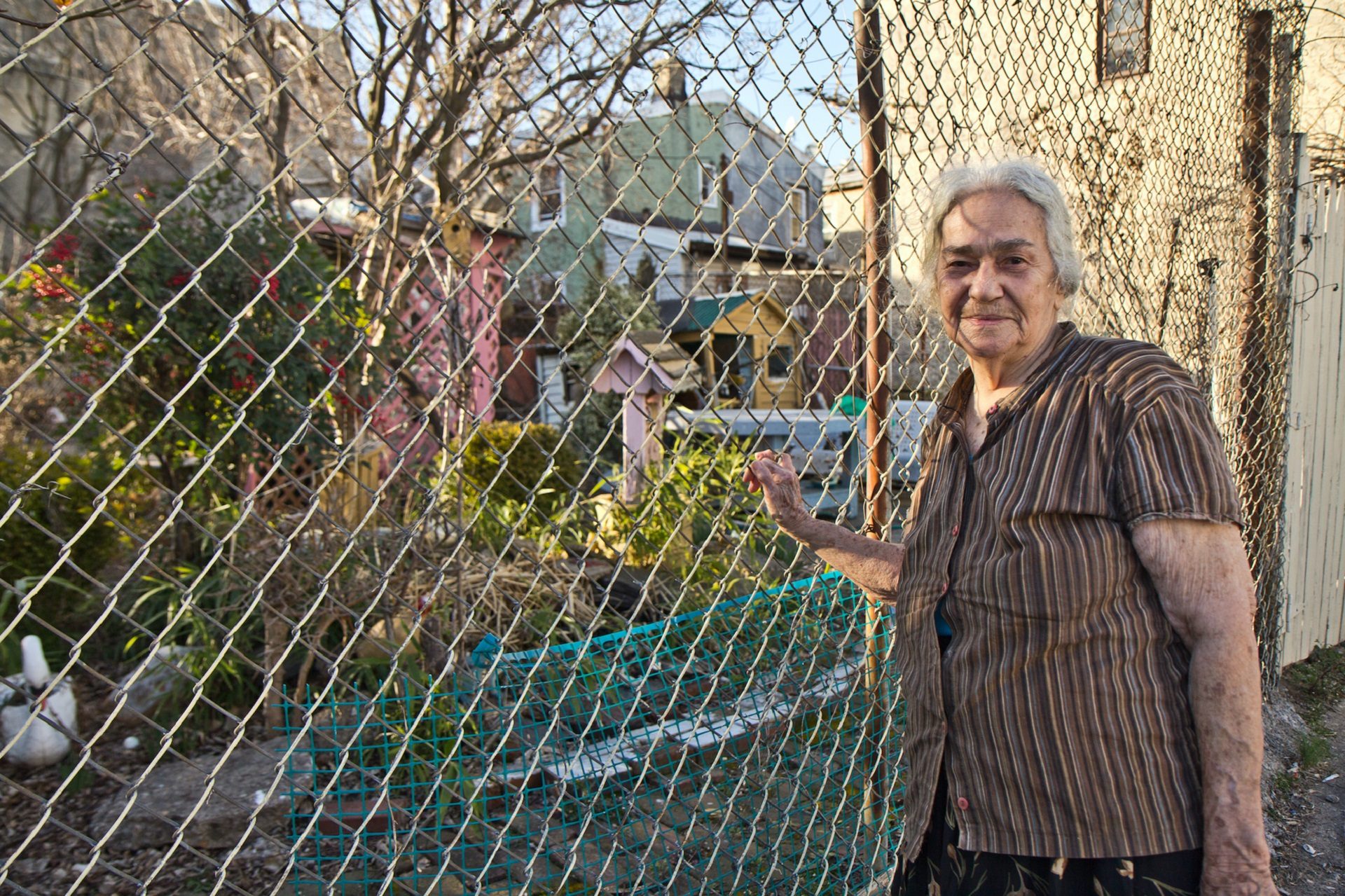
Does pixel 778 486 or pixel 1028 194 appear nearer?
pixel 1028 194

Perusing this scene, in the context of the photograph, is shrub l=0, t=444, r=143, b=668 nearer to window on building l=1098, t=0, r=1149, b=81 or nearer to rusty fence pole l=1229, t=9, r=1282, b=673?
window on building l=1098, t=0, r=1149, b=81

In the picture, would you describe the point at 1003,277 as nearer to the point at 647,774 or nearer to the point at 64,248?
the point at 647,774

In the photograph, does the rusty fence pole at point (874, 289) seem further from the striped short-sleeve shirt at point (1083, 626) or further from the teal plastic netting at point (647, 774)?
the striped short-sleeve shirt at point (1083, 626)

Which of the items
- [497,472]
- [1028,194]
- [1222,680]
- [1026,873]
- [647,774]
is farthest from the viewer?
[497,472]

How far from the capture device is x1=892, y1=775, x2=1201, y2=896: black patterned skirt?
1.46m

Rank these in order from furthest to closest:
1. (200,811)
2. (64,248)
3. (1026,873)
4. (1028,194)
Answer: (64,248) < (200,811) < (1028,194) < (1026,873)

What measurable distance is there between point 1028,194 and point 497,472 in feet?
10.1

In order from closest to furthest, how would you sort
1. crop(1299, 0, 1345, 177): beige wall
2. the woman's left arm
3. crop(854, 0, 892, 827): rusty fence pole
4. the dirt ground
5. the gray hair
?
the woman's left arm → the gray hair → crop(854, 0, 892, 827): rusty fence pole → the dirt ground → crop(1299, 0, 1345, 177): beige wall

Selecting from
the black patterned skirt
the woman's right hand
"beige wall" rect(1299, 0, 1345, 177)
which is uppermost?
"beige wall" rect(1299, 0, 1345, 177)

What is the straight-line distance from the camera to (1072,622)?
1473 mm

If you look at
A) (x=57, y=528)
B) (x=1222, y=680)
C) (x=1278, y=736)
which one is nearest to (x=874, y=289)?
(x=1222, y=680)

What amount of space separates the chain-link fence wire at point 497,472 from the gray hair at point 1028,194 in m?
0.35

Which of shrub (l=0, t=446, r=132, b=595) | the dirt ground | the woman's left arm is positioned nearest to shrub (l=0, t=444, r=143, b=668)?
shrub (l=0, t=446, r=132, b=595)

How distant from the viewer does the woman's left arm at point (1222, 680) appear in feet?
4.64
